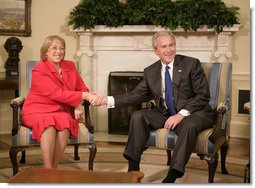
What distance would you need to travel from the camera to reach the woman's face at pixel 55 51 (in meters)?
2.82

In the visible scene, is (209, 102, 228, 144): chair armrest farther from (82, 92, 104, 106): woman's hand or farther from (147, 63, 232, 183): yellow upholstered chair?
(82, 92, 104, 106): woman's hand

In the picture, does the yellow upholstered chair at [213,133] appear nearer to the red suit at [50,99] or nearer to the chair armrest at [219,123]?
the chair armrest at [219,123]

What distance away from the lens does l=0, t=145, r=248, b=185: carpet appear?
291 cm

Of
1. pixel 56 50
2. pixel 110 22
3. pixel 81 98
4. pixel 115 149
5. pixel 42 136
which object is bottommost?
pixel 115 149

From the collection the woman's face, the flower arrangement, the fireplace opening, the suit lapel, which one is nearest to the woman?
the woman's face

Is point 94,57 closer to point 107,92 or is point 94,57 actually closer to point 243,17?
point 107,92

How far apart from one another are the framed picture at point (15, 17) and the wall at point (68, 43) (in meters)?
0.06

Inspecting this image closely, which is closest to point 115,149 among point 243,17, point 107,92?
point 107,92

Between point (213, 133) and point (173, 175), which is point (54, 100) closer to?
point (173, 175)

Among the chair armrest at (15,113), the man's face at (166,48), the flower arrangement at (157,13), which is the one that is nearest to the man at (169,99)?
the man's face at (166,48)

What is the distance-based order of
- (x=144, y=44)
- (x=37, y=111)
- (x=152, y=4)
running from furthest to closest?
(x=144, y=44) < (x=152, y=4) < (x=37, y=111)

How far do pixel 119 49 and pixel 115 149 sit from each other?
3.95 ft

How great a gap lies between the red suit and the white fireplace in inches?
60.2

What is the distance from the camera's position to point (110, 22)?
4211mm
